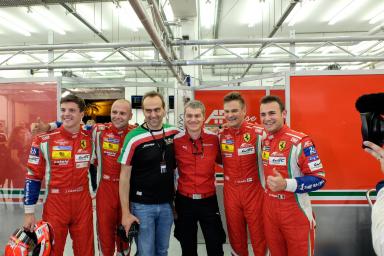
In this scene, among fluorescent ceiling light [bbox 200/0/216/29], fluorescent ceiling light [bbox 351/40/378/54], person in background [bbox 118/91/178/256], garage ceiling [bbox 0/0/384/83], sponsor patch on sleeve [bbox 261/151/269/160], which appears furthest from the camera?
fluorescent ceiling light [bbox 351/40/378/54]

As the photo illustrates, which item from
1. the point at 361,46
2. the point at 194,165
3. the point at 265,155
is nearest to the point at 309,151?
the point at 265,155

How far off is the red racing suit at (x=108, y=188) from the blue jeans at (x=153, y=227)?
0.52 metres

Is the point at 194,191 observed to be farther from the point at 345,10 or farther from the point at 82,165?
the point at 345,10

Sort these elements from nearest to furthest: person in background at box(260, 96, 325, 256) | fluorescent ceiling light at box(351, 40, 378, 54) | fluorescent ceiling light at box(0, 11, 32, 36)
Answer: person in background at box(260, 96, 325, 256) < fluorescent ceiling light at box(0, 11, 32, 36) < fluorescent ceiling light at box(351, 40, 378, 54)

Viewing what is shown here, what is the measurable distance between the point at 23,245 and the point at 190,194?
1282mm

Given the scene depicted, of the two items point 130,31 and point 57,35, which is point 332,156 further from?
point 57,35

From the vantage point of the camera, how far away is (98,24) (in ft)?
26.3

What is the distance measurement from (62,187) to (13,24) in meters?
7.00

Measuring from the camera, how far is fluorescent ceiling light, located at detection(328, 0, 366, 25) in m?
6.74

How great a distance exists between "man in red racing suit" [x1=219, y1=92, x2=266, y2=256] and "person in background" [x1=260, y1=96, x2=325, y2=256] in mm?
148

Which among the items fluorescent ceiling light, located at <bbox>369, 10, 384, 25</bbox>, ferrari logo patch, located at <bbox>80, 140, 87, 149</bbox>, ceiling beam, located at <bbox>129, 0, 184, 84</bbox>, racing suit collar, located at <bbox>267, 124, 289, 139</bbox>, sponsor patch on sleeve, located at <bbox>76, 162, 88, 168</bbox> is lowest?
sponsor patch on sleeve, located at <bbox>76, 162, 88, 168</bbox>

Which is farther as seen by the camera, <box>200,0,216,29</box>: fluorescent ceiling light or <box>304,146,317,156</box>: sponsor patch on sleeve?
<box>200,0,216,29</box>: fluorescent ceiling light

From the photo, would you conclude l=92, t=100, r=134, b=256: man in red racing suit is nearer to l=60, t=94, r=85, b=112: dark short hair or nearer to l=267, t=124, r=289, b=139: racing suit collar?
l=60, t=94, r=85, b=112: dark short hair

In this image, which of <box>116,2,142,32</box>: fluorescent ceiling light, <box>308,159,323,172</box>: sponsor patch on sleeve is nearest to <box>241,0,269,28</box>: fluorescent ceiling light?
<box>116,2,142,32</box>: fluorescent ceiling light
